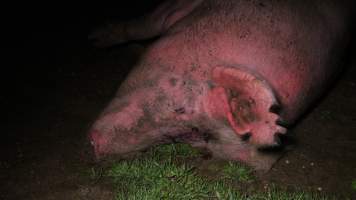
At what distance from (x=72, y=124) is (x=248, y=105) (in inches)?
67.9

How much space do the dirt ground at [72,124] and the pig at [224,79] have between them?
302 mm

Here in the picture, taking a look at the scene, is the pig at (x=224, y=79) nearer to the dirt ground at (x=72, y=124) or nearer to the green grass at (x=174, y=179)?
the green grass at (x=174, y=179)

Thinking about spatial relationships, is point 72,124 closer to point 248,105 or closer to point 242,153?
point 242,153

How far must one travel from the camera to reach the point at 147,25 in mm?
4363

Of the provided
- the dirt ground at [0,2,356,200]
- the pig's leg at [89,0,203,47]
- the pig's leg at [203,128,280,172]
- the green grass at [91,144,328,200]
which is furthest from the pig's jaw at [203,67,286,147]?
the pig's leg at [89,0,203,47]

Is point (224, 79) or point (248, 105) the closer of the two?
point (248, 105)

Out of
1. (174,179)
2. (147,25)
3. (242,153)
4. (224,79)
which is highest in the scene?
(147,25)

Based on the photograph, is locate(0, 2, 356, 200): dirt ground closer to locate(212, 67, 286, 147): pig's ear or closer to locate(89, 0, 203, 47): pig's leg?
locate(89, 0, 203, 47): pig's leg

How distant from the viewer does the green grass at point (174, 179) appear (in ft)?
11.3

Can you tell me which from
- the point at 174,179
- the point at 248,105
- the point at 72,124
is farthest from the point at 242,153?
the point at 72,124

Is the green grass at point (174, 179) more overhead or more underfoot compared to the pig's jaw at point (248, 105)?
more underfoot

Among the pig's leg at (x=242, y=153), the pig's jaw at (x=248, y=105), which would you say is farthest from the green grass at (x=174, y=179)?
the pig's jaw at (x=248, y=105)

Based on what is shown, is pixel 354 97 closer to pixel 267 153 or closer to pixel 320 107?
pixel 320 107

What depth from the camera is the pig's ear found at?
2959 millimetres
